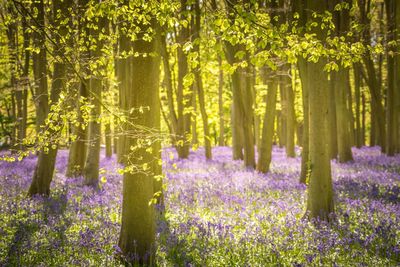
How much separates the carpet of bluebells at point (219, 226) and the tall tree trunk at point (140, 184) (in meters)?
0.31

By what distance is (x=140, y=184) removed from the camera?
5590 mm

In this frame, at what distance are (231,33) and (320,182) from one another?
15.8 feet

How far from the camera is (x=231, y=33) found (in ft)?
13.2

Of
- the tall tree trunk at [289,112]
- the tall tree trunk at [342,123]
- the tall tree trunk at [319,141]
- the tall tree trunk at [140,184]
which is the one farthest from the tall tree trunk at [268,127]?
the tall tree trunk at [140,184]

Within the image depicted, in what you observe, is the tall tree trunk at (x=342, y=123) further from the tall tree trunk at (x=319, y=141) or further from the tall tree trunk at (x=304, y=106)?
the tall tree trunk at (x=319, y=141)

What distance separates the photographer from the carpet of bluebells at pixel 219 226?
580cm

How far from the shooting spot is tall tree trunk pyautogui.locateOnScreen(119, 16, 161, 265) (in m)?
5.61

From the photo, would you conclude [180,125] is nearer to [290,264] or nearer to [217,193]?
[217,193]

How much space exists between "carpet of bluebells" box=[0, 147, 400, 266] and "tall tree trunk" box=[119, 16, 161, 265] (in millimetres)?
311

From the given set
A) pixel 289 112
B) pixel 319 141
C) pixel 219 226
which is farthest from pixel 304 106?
pixel 289 112

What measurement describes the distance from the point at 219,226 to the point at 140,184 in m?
2.25

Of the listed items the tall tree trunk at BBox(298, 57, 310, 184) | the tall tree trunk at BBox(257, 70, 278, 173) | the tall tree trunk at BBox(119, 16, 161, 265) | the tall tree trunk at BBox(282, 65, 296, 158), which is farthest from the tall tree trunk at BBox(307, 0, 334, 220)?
the tall tree trunk at BBox(282, 65, 296, 158)

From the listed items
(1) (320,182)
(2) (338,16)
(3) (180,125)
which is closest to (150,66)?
(1) (320,182)

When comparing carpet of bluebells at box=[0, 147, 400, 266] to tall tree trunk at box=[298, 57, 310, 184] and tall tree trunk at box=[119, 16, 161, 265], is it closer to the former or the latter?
tall tree trunk at box=[119, 16, 161, 265]
